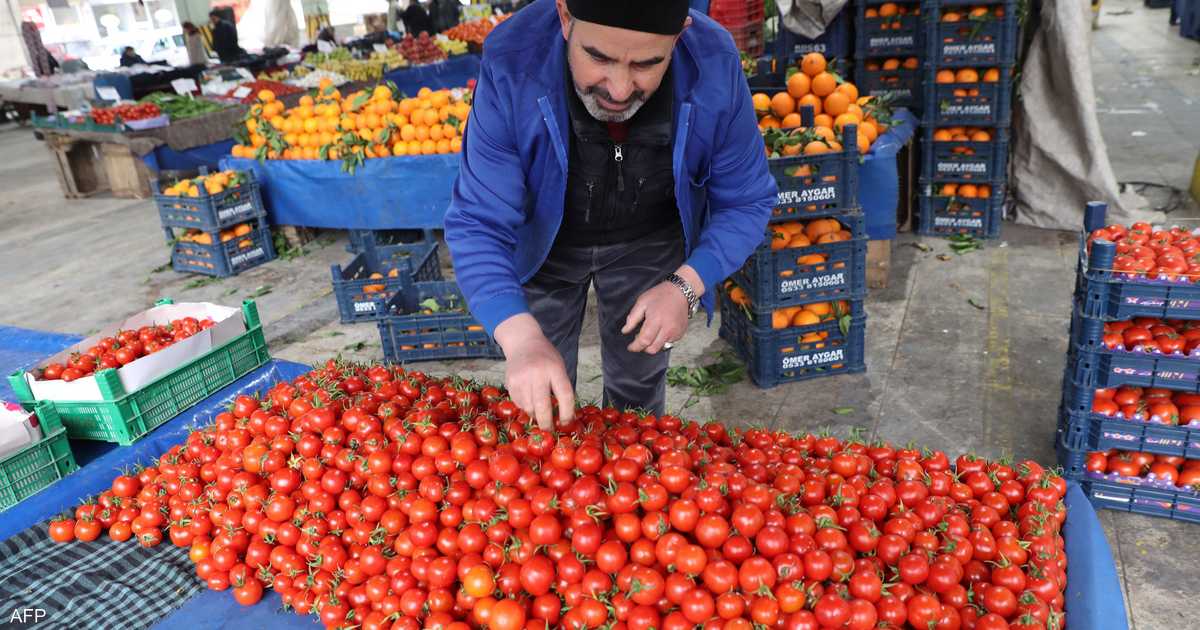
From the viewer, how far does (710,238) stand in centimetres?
227

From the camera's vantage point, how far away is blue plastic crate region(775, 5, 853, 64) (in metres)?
6.79

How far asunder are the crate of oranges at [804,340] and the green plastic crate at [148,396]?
2.54 metres

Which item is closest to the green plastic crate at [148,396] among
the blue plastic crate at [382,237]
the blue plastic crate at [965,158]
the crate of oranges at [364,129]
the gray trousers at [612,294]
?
the gray trousers at [612,294]

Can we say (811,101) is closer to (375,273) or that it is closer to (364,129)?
(375,273)

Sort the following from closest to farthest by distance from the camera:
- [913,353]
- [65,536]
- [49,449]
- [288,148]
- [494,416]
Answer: [494,416]
[65,536]
[49,449]
[913,353]
[288,148]

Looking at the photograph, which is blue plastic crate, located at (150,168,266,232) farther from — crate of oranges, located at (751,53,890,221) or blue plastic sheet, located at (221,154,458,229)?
crate of oranges, located at (751,53,890,221)

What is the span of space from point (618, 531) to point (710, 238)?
36.4 inches

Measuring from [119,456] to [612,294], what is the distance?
1.89 meters

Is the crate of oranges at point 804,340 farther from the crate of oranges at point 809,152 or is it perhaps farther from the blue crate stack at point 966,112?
the blue crate stack at point 966,112

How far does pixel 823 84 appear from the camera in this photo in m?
4.75

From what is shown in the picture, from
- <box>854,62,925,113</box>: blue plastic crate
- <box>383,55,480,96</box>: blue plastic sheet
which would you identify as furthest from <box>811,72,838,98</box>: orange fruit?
<box>383,55,480,96</box>: blue plastic sheet

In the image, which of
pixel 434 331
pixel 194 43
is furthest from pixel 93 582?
pixel 194 43

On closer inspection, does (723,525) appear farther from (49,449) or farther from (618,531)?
(49,449)

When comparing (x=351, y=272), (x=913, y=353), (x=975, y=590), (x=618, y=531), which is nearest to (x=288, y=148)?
(x=351, y=272)
